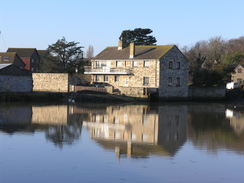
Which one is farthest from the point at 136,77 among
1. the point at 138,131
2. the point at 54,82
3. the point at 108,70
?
the point at 138,131

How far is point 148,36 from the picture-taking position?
8794 centimetres

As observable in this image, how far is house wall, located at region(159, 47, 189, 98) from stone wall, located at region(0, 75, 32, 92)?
53.3 ft

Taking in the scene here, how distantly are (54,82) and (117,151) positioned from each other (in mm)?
37205

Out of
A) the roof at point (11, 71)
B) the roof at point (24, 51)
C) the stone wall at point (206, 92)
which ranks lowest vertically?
the stone wall at point (206, 92)

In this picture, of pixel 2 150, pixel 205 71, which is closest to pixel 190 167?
pixel 2 150

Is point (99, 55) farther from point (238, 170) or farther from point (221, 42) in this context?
point (221, 42)

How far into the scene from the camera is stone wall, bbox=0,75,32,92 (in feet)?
147

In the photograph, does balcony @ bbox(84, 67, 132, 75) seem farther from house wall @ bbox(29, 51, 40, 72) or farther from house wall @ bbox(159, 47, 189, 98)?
house wall @ bbox(29, 51, 40, 72)

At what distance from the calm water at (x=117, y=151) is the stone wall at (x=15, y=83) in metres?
18.2

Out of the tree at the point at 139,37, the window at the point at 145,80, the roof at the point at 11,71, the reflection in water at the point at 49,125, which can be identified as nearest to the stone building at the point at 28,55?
the tree at the point at 139,37

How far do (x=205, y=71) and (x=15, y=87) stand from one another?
25.1 meters

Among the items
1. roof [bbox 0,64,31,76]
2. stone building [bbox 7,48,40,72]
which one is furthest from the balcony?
stone building [bbox 7,48,40,72]

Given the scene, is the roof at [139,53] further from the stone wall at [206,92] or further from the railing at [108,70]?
the stone wall at [206,92]

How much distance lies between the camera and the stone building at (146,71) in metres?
51.4
